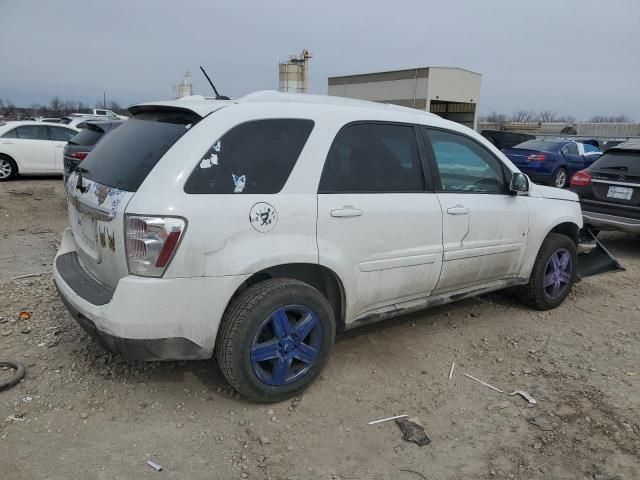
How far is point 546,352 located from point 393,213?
174 cm

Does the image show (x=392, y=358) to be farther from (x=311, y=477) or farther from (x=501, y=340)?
(x=311, y=477)

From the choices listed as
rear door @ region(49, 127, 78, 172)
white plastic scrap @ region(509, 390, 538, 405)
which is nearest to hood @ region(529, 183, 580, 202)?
white plastic scrap @ region(509, 390, 538, 405)

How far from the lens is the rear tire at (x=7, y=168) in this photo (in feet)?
39.9

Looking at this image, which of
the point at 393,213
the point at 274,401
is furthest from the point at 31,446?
the point at 393,213

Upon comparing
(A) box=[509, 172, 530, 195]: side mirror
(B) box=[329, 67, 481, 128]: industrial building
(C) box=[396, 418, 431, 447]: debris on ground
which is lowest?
(C) box=[396, 418, 431, 447]: debris on ground

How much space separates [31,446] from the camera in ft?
8.53

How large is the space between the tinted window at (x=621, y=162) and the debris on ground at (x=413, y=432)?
18.1ft

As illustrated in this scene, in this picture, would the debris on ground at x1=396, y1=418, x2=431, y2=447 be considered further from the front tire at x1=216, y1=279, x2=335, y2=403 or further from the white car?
the white car

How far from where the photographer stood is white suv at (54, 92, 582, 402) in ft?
8.57

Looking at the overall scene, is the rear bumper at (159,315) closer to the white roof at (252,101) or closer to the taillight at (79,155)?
the white roof at (252,101)

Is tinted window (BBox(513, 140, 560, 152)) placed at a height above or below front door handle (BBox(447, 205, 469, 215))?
above

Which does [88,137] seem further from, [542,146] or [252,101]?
[542,146]

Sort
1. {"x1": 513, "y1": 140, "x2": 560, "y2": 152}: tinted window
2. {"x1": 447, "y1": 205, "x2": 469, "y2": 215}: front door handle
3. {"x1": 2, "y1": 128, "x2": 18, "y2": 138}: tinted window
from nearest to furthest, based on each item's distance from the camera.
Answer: {"x1": 447, "y1": 205, "x2": 469, "y2": 215}: front door handle → {"x1": 2, "y1": 128, "x2": 18, "y2": 138}: tinted window → {"x1": 513, "y1": 140, "x2": 560, "y2": 152}: tinted window

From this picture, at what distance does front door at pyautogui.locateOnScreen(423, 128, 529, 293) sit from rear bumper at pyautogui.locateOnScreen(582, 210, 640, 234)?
3252 millimetres
